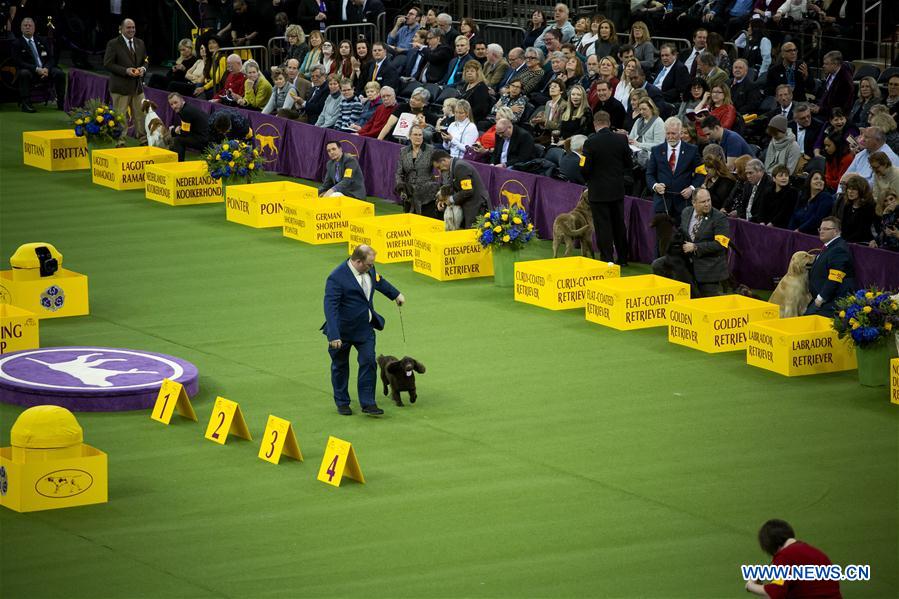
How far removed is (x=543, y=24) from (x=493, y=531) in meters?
16.9

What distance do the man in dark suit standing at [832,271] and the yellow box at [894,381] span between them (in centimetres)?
173

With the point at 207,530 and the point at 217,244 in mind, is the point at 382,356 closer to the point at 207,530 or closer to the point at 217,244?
the point at 207,530

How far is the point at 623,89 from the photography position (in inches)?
881

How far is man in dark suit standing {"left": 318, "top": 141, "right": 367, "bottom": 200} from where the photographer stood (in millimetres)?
21688

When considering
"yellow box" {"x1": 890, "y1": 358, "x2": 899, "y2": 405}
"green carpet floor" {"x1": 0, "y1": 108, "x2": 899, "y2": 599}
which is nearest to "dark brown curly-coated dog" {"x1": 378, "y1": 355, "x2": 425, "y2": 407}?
"green carpet floor" {"x1": 0, "y1": 108, "x2": 899, "y2": 599}

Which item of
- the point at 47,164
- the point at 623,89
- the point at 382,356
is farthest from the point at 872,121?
the point at 47,164

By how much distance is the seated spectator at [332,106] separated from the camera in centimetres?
2456

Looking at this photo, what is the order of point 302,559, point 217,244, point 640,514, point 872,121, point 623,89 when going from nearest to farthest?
point 302,559, point 640,514, point 872,121, point 217,244, point 623,89

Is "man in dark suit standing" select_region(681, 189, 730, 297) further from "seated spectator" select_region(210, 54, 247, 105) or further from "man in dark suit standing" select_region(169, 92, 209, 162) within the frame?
"seated spectator" select_region(210, 54, 247, 105)

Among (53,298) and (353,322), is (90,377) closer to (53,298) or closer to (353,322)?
(353,322)

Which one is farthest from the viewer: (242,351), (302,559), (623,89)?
(623,89)

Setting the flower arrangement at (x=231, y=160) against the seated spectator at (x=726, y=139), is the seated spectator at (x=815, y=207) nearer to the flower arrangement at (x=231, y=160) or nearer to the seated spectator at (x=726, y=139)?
the seated spectator at (x=726, y=139)

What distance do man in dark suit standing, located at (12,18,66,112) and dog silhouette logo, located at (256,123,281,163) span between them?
719 centimetres

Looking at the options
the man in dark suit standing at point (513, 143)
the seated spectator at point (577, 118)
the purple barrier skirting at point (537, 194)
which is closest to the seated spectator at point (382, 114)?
the purple barrier skirting at point (537, 194)
